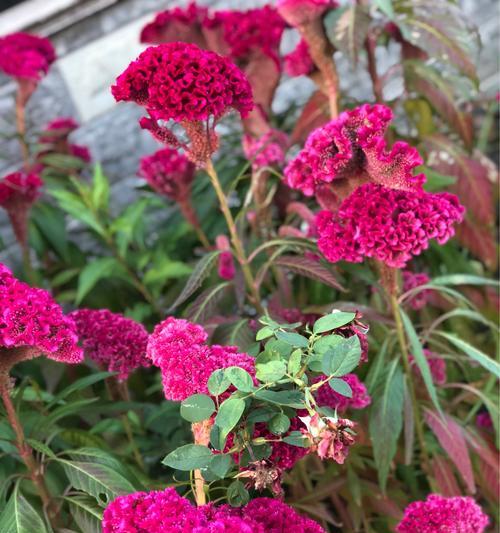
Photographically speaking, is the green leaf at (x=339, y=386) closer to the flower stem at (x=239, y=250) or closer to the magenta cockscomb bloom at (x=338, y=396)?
the magenta cockscomb bloom at (x=338, y=396)

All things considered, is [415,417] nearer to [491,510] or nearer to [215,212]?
[491,510]

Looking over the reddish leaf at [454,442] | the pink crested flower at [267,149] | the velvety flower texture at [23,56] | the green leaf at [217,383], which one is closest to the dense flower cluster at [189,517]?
the green leaf at [217,383]

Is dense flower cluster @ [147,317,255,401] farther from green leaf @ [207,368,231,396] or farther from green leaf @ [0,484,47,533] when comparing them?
green leaf @ [0,484,47,533]

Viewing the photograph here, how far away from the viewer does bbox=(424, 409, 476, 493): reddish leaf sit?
137 cm

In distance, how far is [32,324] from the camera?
0.98 meters

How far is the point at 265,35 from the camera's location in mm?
1984

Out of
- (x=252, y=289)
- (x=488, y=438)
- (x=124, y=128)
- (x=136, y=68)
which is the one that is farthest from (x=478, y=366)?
(x=124, y=128)

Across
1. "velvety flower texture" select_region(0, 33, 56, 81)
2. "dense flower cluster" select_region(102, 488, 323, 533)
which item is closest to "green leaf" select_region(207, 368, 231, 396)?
"dense flower cluster" select_region(102, 488, 323, 533)

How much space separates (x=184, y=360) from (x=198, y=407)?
0.22 feet

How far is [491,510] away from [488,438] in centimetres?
20

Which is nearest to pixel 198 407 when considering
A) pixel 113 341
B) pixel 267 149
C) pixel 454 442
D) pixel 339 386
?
pixel 339 386

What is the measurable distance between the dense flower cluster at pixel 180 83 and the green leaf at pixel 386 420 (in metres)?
0.56

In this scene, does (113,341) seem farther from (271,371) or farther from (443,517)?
(443,517)

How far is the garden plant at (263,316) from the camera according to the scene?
→ 3.10ft
